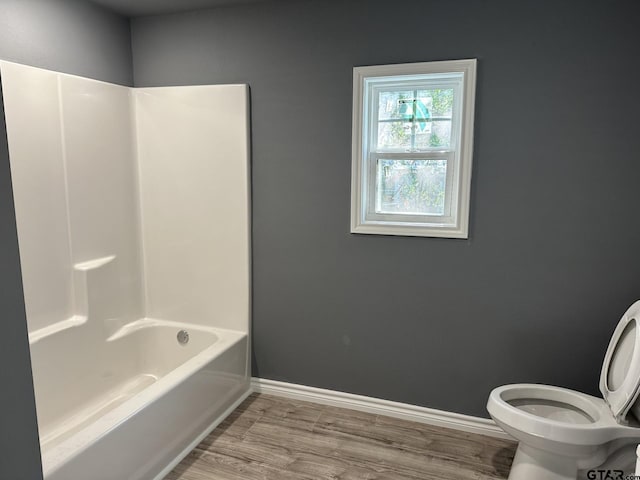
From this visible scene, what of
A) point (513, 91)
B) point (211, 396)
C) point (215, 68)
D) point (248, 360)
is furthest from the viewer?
point (248, 360)

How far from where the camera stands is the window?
7.89 ft

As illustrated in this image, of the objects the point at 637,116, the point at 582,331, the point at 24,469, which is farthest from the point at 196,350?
the point at 637,116

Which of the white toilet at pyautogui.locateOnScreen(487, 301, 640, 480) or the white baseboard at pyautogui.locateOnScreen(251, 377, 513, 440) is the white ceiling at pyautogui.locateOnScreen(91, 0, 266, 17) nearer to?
the white baseboard at pyautogui.locateOnScreen(251, 377, 513, 440)

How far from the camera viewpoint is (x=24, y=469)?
0.95m

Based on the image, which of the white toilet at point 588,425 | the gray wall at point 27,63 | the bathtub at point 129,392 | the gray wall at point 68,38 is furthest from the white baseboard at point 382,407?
the gray wall at point 68,38

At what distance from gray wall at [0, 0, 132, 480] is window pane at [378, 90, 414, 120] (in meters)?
1.66

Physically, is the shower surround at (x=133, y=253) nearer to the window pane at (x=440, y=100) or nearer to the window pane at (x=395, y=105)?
the window pane at (x=395, y=105)

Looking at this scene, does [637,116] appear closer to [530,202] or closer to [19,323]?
[530,202]

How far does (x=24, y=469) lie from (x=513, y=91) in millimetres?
2365

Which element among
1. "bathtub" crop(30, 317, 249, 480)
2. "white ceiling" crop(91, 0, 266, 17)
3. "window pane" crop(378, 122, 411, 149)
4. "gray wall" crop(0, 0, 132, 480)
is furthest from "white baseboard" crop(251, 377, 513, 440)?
"white ceiling" crop(91, 0, 266, 17)

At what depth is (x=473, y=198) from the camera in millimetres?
2375

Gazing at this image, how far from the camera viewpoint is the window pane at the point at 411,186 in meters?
2.54

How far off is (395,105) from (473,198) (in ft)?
2.24

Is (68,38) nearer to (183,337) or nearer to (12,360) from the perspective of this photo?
(183,337)
